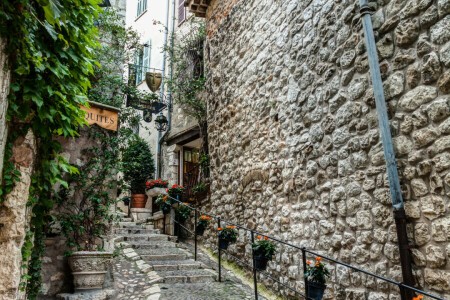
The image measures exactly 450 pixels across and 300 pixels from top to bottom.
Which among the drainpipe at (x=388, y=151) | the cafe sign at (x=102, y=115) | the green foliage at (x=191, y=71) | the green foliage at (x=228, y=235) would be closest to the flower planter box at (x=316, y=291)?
the drainpipe at (x=388, y=151)

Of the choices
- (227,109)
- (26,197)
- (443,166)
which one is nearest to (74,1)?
(26,197)

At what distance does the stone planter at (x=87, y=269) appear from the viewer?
4.50 meters

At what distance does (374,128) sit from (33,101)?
323 cm

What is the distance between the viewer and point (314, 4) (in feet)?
16.1

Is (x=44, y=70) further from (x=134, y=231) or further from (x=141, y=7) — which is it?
(x=141, y=7)

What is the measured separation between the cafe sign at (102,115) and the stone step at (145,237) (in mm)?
2750

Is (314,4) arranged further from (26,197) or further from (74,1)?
(26,197)

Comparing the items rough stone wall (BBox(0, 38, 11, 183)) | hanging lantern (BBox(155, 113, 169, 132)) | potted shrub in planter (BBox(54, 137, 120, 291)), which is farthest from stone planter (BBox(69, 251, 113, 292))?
hanging lantern (BBox(155, 113, 169, 132))

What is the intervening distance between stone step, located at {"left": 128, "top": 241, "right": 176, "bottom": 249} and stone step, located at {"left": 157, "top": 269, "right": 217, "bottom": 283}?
4.37ft

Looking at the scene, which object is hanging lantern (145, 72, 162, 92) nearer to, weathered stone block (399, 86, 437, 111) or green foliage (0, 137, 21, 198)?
green foliage (0, 137, 21, 198)

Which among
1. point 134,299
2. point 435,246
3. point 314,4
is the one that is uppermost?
point 314,4

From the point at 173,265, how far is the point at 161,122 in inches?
223

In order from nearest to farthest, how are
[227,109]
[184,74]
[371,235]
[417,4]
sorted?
1. [417,4]
2. [371,235]
3. [227,109]
4. [184,74]

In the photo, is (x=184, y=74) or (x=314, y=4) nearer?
(x=314, y=4)
